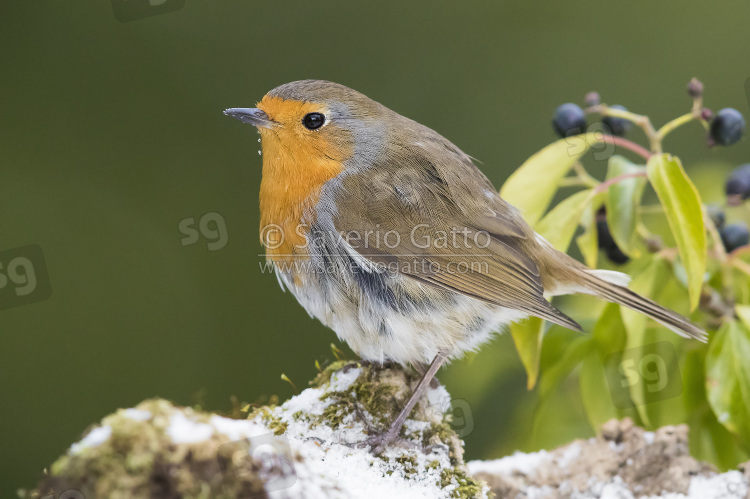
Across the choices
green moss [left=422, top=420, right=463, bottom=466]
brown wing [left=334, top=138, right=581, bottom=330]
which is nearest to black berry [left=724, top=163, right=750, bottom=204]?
brown wing [left=334, top=138, right=581, bottom=330]

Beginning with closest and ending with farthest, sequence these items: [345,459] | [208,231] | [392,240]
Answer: [345,459], [392,240], [208,231]

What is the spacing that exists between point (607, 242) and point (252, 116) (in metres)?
1.44

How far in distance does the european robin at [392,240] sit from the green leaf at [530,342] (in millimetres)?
49

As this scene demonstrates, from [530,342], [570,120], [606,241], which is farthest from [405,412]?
[570,120]

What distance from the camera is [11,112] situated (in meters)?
5.03

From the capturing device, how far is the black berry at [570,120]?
2.76 meters

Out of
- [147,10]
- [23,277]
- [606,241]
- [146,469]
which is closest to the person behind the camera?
[146,469]

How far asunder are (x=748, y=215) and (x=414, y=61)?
3.00m

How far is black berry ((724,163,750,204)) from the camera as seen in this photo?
268 cm

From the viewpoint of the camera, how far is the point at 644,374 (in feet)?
8.01

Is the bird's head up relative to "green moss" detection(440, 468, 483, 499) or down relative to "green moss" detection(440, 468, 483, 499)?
up

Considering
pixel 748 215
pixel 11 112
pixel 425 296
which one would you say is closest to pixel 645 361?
pixel 425 296

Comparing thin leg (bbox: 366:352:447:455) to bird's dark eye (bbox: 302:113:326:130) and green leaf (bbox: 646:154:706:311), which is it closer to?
green leaf (bbox: 646:154:706:311)

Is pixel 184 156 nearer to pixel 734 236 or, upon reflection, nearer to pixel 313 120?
pixel 313 120
